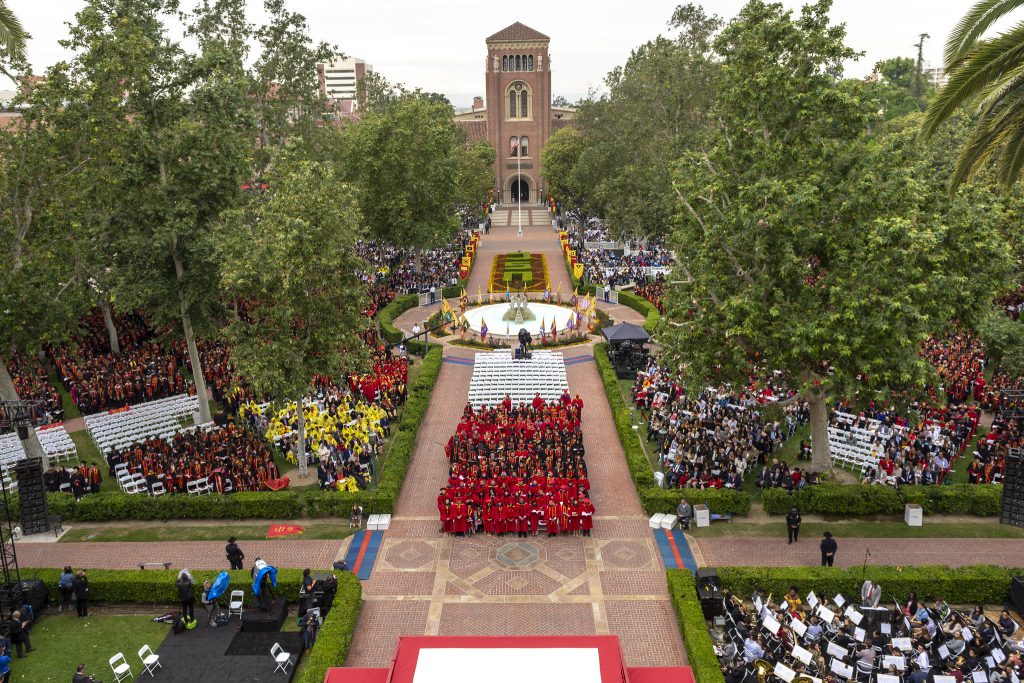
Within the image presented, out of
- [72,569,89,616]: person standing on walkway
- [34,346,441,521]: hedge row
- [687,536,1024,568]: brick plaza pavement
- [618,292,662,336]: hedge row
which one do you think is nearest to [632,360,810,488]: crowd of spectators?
[687,536,1024,568]: brick plaza pavement

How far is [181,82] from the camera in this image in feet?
96.4

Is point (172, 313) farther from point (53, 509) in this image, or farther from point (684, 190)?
point (684, 190)

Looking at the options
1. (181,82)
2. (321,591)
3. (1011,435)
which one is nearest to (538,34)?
(181,82)

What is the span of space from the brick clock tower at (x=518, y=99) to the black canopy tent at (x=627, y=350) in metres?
59.6

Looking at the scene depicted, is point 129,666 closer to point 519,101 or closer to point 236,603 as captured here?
point 236,603

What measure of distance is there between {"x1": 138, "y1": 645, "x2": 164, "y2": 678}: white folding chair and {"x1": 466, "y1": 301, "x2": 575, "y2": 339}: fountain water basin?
2939cm

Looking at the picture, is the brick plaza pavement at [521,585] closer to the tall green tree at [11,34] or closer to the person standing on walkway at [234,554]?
the person standing on walkway at [234,554]

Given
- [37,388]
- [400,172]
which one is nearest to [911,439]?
[37,388]

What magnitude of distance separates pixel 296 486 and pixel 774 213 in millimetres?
18050

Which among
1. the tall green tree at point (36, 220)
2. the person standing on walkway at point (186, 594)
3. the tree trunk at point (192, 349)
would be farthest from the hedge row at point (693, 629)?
the tree trunk at point (192, 349)

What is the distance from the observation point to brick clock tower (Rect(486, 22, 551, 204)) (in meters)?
97.3

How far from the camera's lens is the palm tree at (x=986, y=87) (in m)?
15.5

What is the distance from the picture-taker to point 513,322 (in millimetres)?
47344

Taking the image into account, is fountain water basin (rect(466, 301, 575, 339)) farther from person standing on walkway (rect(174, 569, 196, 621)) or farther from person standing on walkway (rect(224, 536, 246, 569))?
person standing on walkway (rect(174, 569, 196, 621))
